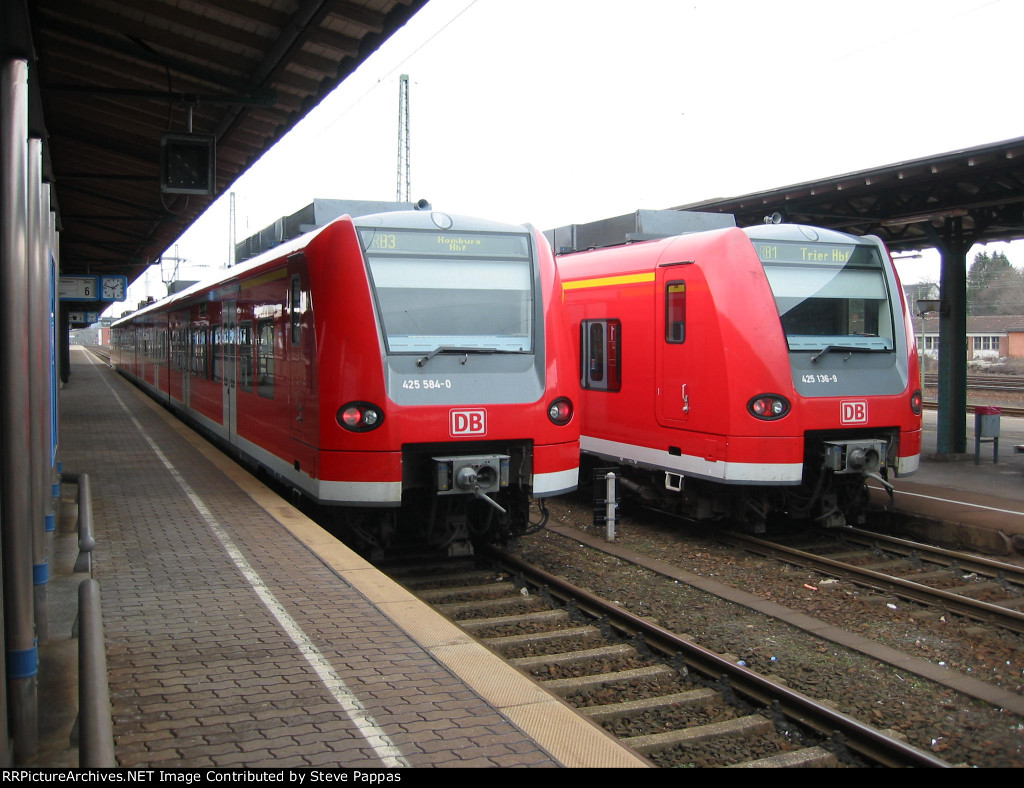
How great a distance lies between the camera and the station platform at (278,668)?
3.72 meters

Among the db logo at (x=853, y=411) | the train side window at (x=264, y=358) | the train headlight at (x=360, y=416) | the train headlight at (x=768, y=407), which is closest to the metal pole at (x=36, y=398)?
the train headlight at (x=360, y=416)

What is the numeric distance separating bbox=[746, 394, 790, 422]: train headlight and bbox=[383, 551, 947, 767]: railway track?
2.61 meters

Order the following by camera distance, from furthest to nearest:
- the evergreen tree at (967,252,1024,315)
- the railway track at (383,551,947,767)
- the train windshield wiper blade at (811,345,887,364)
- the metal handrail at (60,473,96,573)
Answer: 1. the evergreen tree at (967,252,1024,315)
2. the train windshield wiper blade at (811,345,887,364)
3. the metal handrail at (60,473,96,573)
4. the railway track at (383,551,947,767)

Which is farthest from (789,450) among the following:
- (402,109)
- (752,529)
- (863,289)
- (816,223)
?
(402,109)

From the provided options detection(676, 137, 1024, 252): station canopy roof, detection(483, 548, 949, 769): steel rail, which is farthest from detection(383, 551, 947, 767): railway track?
detection(676, 137, 1024, 252): station canopy roof

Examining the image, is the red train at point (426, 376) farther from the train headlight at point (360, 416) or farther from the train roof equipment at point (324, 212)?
the train roof equipment at point (324, 212)

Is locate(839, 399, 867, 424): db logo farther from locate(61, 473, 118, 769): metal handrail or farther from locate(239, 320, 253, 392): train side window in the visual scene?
locate(61, 473, 118, 769): metal handrail

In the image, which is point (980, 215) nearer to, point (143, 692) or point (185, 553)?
point (185, 553)

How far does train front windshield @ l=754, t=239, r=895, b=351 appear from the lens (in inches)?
358

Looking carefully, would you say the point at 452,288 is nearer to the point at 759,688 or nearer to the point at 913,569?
the point at 759,688

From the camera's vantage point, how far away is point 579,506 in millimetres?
11844

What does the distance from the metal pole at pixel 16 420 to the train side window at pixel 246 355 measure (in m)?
6.59

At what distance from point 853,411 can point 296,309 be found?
5.43m

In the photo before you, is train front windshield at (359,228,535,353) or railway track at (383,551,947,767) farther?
train front windshield at (359,228,535,353)
